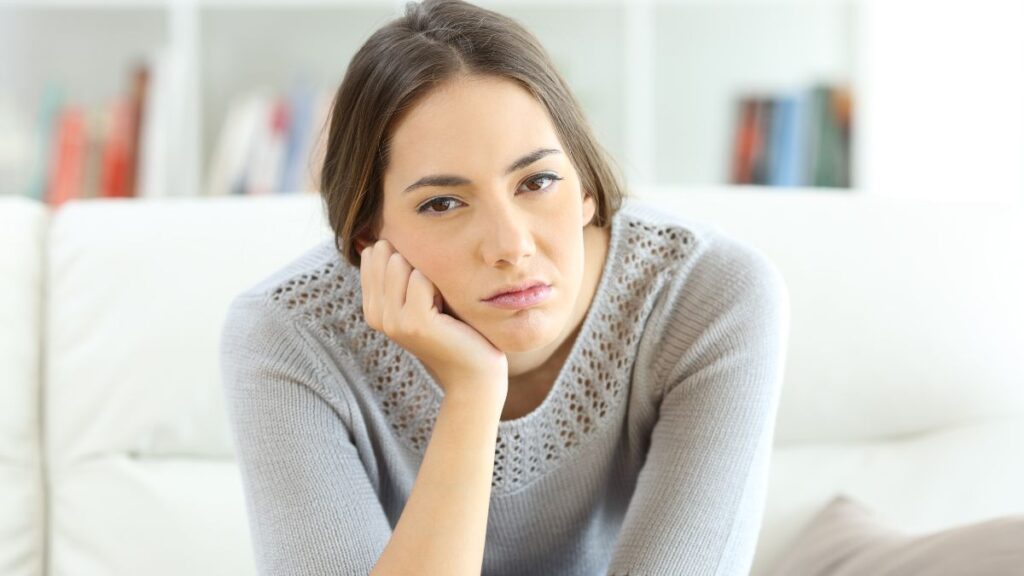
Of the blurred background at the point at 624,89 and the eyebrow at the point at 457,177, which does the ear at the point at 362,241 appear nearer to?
the eyebrow at the point at 457,177

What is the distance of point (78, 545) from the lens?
155cm

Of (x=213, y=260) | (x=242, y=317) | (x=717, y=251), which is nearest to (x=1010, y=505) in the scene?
(x=717, y=251)

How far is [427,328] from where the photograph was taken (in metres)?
1.21

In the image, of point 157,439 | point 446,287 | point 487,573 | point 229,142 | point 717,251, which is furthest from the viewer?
point 229,142

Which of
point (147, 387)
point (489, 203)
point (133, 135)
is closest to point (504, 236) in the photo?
point (489, 203)

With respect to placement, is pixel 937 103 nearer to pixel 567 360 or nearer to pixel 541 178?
pixel 567 360

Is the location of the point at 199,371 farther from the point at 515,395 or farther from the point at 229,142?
the point at 229,142

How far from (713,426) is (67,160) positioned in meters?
2.14

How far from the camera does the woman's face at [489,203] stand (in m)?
1.13

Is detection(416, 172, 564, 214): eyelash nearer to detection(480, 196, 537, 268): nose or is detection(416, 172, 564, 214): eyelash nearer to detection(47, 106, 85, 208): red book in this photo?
detection(480, 196, 537, 268): nose

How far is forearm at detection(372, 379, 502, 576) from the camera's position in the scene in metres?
1.14

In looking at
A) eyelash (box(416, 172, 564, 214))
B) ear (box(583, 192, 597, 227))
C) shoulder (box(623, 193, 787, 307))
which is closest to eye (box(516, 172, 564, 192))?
eyelash (box(416, 172, 564, 214))

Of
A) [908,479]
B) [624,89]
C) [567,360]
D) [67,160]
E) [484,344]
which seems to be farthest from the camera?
[624,89]

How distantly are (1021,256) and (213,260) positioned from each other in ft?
3.76
